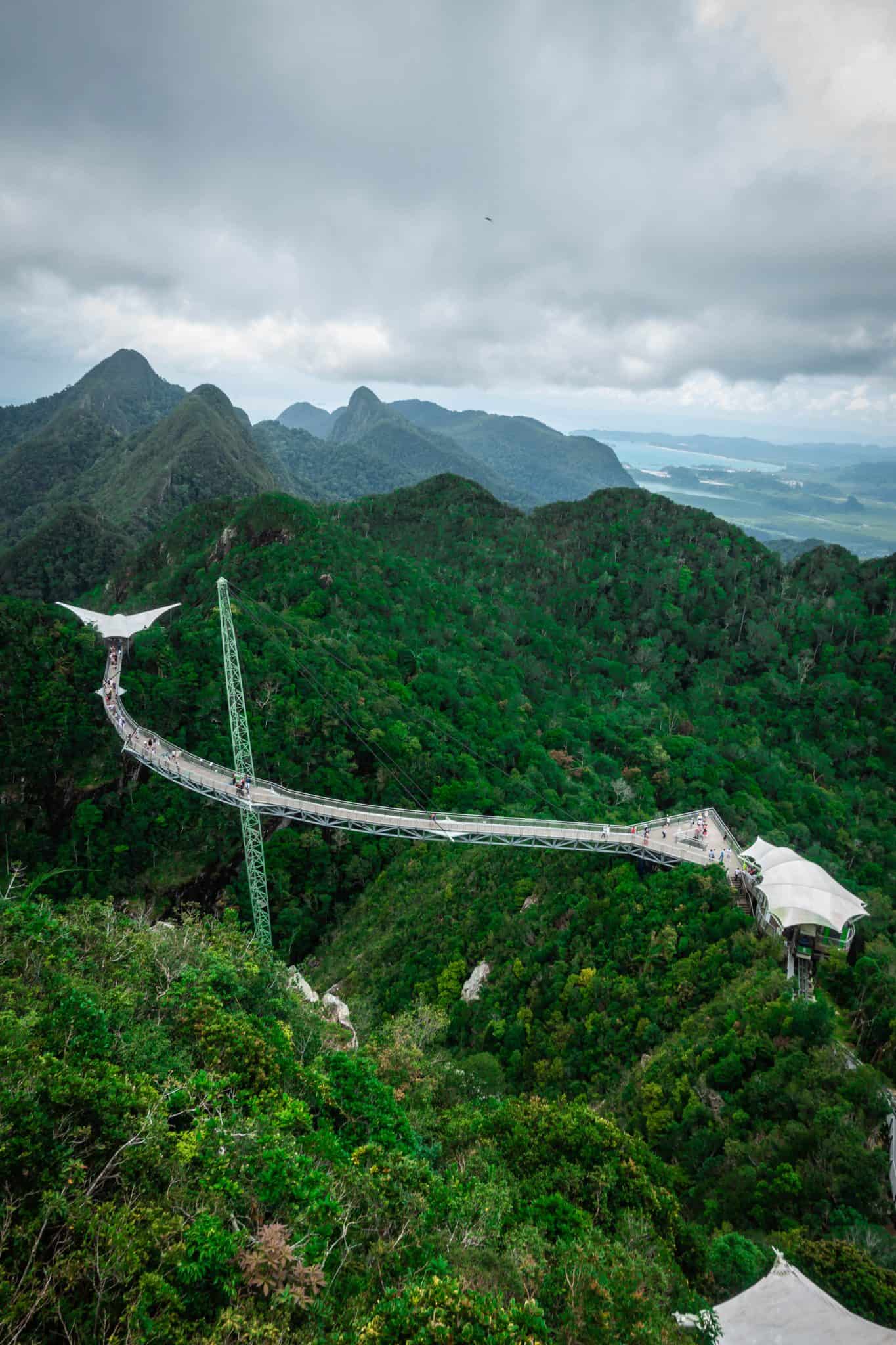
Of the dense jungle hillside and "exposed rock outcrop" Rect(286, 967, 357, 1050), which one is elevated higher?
the dense jungle hillside

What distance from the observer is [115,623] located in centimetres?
4641

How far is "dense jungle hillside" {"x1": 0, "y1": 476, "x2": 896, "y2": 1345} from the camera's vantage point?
33.0 feet

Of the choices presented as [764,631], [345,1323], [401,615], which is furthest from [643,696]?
[345,1323]

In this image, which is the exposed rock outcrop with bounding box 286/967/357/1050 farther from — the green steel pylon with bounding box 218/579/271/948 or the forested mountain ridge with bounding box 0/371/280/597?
the forested mountain ridge with bounding box 0/371/280/597

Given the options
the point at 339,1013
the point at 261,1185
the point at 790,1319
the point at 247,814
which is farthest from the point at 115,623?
the point at 790,1319

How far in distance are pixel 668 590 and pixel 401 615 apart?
36443mm

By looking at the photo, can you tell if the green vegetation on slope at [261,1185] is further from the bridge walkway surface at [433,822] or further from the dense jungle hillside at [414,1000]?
the bridge walkway surface at [433,822]

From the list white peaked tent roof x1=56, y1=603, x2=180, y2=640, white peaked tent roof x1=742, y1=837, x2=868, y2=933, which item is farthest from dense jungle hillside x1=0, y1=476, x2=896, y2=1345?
white peaked tent roof x1=56, y1=603, x2=180, y2=640

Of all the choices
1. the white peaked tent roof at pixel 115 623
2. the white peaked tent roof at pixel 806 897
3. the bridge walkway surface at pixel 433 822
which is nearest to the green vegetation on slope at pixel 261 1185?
the white peaked tent roof at pixel 806 897

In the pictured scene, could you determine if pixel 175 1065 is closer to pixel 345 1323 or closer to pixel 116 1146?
pixel 116 1146

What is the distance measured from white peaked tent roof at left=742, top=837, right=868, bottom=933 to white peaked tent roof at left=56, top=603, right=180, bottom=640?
4198 cm

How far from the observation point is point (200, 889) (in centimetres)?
3950

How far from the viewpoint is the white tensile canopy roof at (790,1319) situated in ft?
38.9

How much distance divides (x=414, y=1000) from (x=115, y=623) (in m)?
34.1
